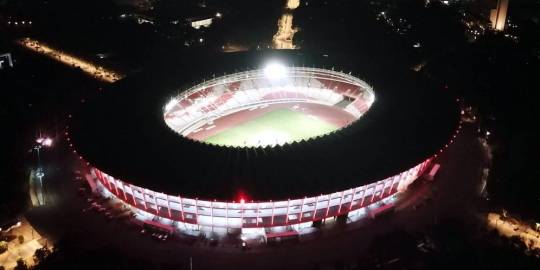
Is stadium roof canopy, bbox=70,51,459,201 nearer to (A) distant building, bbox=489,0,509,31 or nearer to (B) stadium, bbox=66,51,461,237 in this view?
(B) stadium, bbox=66,51,461,237

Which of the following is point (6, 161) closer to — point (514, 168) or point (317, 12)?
point (514, 168)

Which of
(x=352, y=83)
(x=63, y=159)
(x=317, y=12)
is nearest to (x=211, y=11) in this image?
(x=317, y=12)

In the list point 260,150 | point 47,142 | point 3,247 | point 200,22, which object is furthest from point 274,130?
point 200,22

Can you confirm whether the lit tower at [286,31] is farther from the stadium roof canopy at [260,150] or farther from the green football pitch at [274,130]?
the stadium roof canopy at [260,150]

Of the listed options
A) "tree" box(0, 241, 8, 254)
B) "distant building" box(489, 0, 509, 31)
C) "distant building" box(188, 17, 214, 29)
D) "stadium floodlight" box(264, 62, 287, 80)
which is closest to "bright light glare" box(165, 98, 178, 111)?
"stadium floodlight" box(264, 62, 287, 80)

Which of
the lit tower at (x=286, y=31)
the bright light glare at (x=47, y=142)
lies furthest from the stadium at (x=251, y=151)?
the lit tower at (x=286, y=31)
